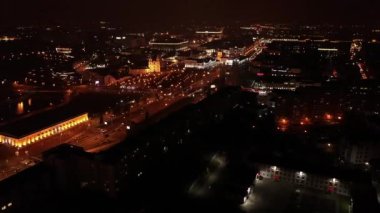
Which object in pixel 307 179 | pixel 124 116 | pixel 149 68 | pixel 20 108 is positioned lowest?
pixel 20 108

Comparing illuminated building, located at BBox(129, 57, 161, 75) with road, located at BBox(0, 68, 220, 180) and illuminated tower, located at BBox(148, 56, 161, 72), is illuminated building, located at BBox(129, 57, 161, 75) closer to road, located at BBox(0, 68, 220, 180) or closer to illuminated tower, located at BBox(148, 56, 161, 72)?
illuminated tower, located at BBox(148, 56, 161, 72)

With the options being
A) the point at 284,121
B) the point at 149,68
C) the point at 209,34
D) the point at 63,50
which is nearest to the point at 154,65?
the point at 149,68

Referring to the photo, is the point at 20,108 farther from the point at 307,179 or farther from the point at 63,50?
the point at 63,50

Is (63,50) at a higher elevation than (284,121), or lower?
higher

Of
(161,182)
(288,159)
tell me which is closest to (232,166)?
(288,159)

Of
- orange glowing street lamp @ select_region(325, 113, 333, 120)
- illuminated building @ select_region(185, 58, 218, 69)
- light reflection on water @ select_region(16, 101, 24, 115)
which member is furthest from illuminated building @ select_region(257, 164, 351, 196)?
illuminated building @ select_region(185, 58, 218, 69)

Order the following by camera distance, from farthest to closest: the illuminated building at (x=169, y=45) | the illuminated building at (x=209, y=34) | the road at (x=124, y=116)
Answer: the illuminated building at (x=209, y=34) → the illuminated building at (x=169, y=45) → the road at (x=124, y=116)

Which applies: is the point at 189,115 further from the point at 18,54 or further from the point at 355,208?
the point at 18,54

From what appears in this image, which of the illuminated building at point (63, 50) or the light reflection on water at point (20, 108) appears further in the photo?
the illuminated building at point (63, 50)

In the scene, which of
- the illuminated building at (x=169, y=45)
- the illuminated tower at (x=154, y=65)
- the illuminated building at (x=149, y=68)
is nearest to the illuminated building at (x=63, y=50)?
the illuminated building at (x=169, y=45)

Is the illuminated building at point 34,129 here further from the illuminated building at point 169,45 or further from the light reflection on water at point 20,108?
the illuminated building at point 169,45
